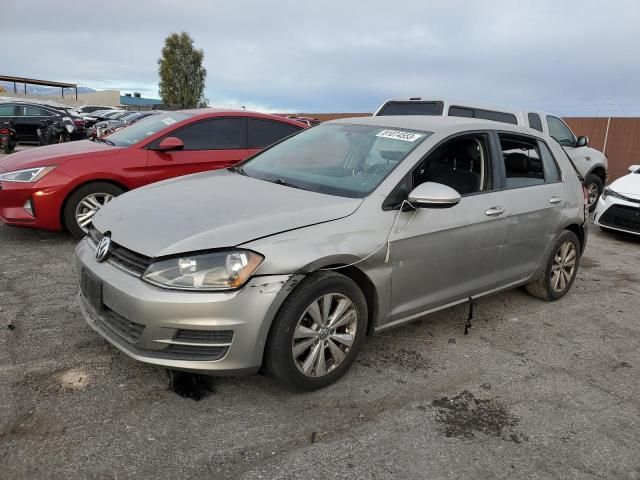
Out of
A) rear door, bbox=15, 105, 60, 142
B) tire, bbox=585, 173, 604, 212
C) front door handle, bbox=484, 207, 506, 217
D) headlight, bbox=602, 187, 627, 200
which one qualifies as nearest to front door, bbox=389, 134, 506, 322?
front door handle, bbox=484, 207, 506, 217

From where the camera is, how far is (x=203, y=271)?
2682mm

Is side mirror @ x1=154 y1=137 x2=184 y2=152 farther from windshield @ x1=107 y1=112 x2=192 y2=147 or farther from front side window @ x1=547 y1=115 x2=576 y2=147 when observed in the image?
front side window @ x1=547 y1=115 x2=576 y2=147

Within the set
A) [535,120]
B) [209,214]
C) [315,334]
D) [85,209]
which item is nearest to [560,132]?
[535,120]

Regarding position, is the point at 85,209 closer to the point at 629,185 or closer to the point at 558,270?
the point at 558,270

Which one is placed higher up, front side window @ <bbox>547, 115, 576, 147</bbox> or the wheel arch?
front side window @ <bbox>547, 115, 576, 147</bbox>

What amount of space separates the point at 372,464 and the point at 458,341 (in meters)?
1.70

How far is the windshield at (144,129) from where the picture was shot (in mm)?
6184

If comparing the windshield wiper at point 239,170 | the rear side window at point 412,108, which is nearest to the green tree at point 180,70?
the rear side window at point 412,108

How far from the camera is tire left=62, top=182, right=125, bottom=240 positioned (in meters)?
5.59

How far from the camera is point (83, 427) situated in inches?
104

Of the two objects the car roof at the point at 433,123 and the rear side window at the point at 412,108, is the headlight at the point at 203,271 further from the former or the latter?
the rear side window at the point at 412,108

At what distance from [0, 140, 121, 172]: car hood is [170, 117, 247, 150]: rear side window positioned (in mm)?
798

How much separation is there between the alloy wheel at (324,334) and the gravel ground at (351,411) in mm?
205

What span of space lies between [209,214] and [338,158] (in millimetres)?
1196
